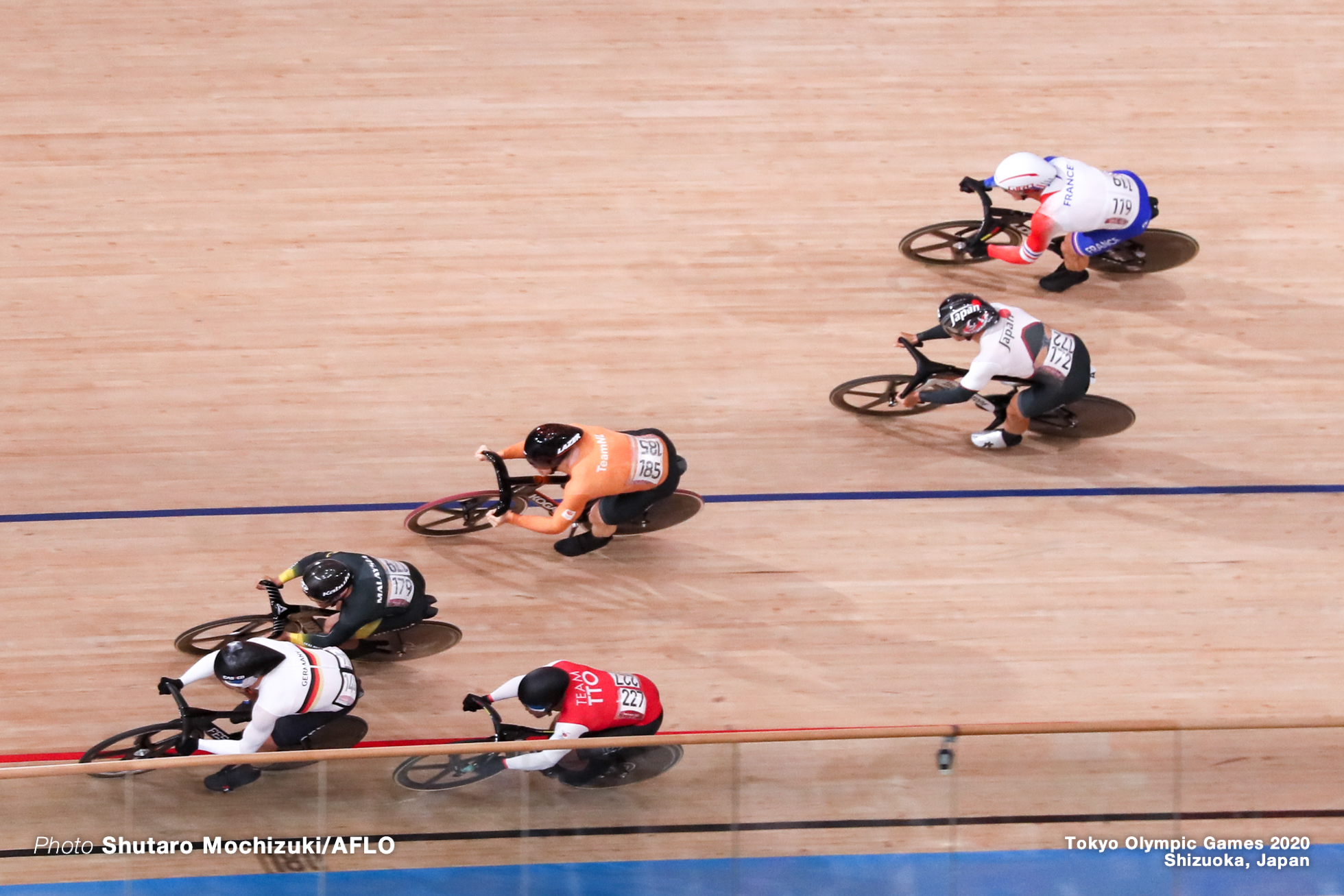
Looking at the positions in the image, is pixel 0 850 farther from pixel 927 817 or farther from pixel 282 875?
pixel 927 817

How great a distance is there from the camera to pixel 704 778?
15.2 ft

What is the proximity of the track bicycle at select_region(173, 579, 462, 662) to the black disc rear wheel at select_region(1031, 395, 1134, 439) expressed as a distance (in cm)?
304

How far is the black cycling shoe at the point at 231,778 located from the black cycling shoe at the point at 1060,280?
16.2 feet

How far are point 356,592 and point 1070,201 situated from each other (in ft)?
13.1

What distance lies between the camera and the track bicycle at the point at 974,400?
6547mm

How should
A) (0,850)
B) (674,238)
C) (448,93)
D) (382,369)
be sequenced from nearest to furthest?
(0,850) < (382,369) < (674,238) < (448,93)

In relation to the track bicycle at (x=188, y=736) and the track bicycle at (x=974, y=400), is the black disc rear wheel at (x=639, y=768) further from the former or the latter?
the track bicycle at (x=974, y=400)

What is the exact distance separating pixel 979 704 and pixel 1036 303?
2.65 metres

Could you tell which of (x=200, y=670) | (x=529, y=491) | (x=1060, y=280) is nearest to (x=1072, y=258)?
(x=1060, y=280)

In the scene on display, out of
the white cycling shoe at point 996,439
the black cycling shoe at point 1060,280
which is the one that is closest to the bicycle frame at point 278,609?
the white cycling shoe at point 996,439

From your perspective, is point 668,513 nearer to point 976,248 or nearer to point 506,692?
point 506,692

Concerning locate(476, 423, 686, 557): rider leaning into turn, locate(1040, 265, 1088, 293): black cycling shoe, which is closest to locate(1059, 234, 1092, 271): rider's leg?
locate(1040, 265, 1088, 293): black cycling shoe

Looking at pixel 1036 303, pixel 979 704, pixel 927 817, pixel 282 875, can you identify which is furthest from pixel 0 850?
pixel 1036 303

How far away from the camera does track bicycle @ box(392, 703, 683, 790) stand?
462 cm
